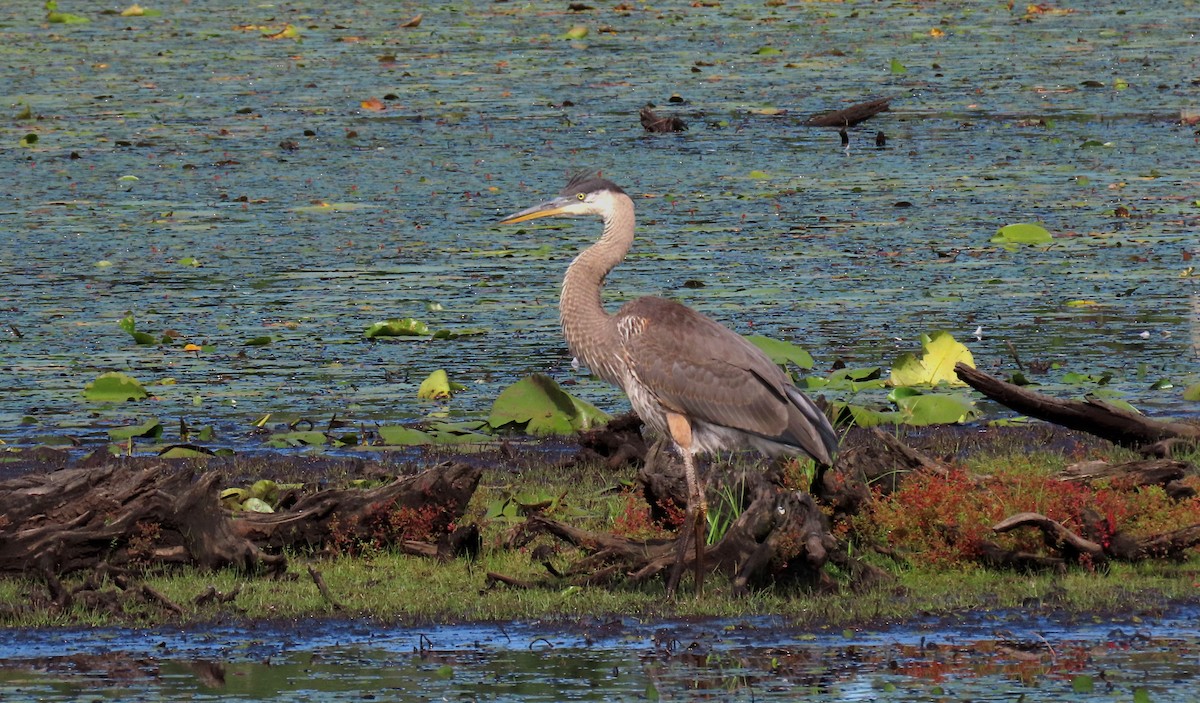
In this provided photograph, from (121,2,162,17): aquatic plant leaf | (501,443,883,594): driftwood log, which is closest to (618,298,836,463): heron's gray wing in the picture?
(501,443,883,594): driftwood log

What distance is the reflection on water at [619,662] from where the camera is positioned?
21.4 feet

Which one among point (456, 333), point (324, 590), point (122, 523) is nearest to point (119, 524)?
point (122, 523)

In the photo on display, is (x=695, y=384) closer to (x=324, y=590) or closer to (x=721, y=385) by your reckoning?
(x=721, y=385)

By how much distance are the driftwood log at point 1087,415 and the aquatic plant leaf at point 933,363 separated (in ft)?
5.60

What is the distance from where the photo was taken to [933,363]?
11.3m

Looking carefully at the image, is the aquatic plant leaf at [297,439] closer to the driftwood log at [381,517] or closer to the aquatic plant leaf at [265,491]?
the aquatic plant leaf at [265,491]

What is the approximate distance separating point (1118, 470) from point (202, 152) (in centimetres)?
1231

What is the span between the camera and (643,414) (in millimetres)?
8672

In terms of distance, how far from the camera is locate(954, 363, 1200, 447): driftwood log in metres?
8.96

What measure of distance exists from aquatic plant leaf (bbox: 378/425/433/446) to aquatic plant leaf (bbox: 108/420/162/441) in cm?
115

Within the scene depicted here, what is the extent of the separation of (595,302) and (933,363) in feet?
9.97

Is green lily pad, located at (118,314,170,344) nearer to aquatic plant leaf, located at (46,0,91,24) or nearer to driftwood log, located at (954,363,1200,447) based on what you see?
driftwood log, located at (954,363,1200,447)

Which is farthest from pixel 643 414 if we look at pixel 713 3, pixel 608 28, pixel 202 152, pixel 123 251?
pixel 713 3

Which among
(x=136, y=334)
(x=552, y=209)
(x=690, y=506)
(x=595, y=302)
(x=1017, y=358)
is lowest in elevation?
(x=1017, y=358)
